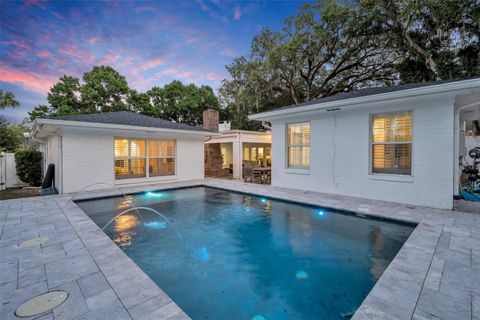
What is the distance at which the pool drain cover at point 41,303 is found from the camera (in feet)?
6.68

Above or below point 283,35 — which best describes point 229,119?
below

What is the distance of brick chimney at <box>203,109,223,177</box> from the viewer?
13.9 metres

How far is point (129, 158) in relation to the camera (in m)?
9.88

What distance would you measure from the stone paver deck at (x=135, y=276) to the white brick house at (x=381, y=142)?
1.46m

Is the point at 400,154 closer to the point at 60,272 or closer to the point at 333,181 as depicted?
the point at 333,181

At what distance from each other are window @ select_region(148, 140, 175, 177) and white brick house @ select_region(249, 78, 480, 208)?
5.18m

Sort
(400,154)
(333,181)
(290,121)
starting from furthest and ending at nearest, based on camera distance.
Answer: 1. (290,121)
2. (333,181)
3. (400,154)

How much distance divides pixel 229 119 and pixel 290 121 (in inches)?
643

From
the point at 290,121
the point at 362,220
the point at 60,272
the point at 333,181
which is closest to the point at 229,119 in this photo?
the point at 290,121

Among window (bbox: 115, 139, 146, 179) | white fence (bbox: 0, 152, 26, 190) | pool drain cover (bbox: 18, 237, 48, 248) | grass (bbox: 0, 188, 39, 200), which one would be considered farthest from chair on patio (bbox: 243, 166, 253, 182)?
white fence (bbox: 0, 152, 26, 190)

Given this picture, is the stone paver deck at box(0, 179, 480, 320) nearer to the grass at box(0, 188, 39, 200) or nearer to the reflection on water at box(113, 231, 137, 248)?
the reflection on water at box(113, 231, 137, 248)

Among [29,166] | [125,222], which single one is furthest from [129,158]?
[29,166]

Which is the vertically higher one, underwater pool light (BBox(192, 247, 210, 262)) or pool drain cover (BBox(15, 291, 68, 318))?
pool drain cover (BBox(15, 291, 68, 318))

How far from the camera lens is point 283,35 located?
16.2m
